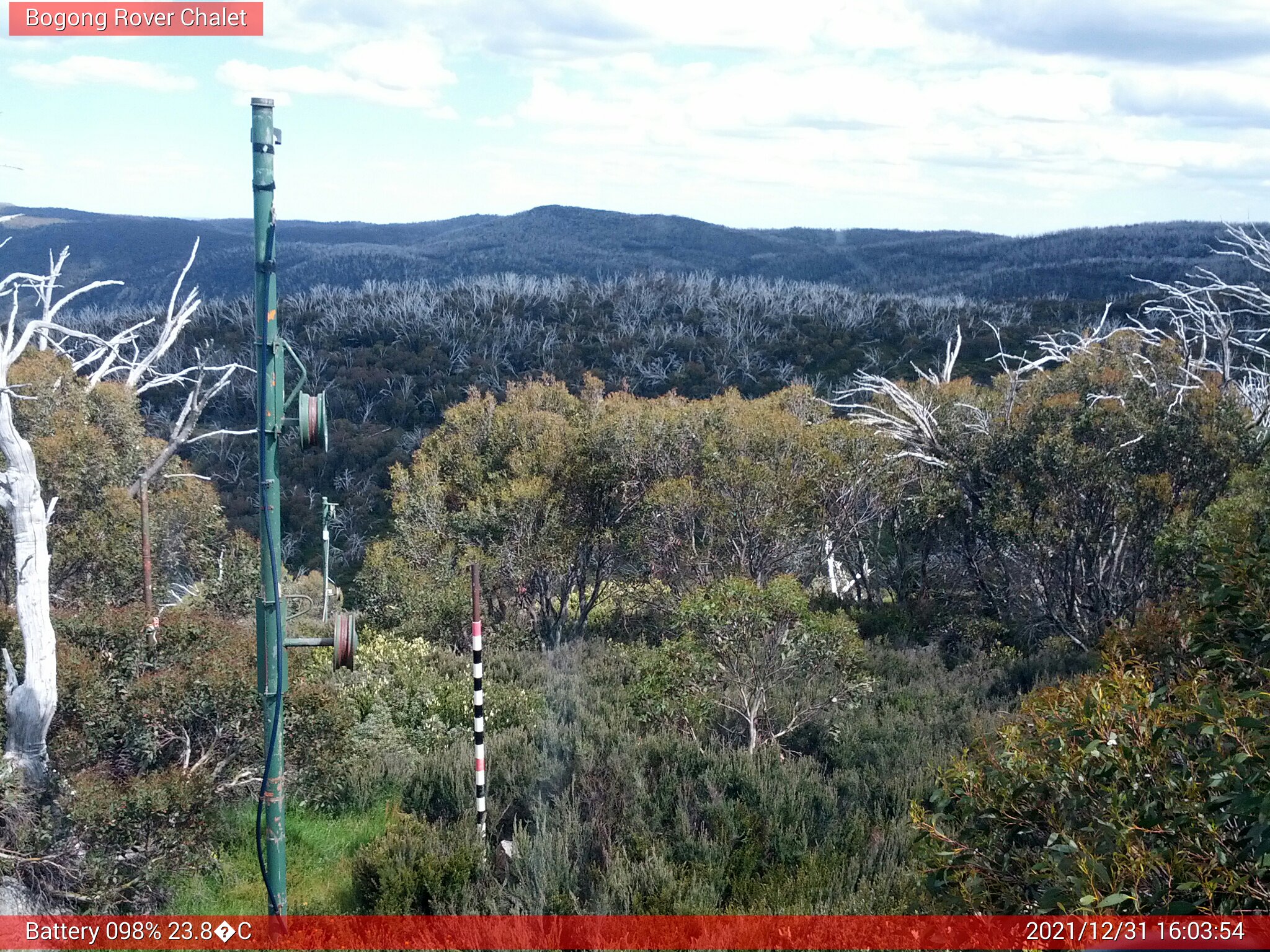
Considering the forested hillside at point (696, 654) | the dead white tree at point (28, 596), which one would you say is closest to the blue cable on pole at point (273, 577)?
the forested hillside at point (696, 654)

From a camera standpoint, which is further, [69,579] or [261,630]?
[69,579]

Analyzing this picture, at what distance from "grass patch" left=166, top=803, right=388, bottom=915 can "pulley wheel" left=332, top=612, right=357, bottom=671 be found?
2.24 m

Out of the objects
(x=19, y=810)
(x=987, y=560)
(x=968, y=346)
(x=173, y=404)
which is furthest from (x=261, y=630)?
(x=968, y=346)

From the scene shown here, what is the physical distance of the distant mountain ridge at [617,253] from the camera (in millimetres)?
77312

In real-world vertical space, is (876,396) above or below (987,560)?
above

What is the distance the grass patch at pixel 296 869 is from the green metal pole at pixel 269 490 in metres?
1.55

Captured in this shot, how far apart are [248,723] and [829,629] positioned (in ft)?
18.6

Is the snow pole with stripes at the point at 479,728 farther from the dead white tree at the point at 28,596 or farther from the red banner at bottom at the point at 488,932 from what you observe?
the dead white tree at the point at 28,596

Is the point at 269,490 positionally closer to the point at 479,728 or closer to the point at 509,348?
the point at 479,728

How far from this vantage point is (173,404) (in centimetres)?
4281

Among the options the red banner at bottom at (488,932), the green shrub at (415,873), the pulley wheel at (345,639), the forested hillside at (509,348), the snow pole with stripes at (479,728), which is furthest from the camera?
the forested hillside at (509,348)

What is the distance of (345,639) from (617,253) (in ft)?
342

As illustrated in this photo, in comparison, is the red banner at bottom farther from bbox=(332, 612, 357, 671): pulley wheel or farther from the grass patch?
bbox=(332, 612, 357, 671): pulley wheel

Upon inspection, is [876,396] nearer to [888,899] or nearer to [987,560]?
[987,560]
